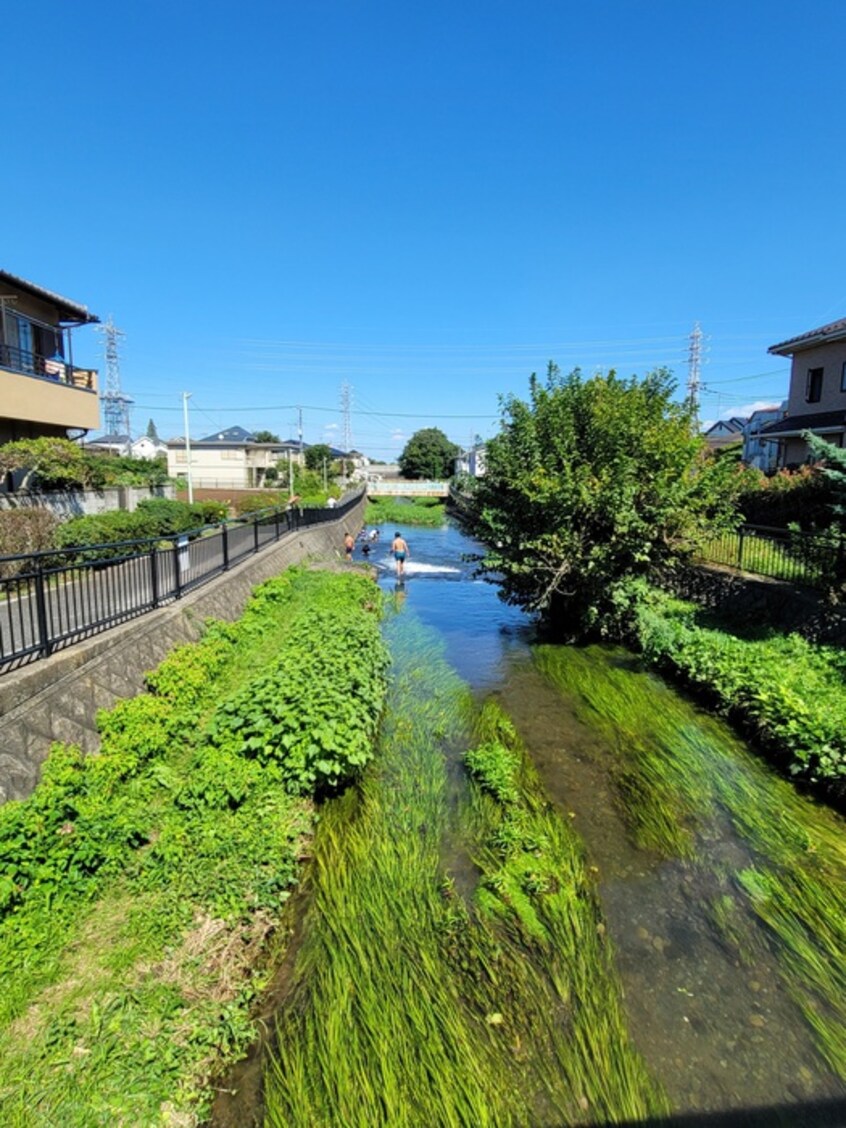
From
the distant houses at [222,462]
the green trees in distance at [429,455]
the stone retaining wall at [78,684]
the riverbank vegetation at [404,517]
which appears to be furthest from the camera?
the green trees in distance at [429,455]

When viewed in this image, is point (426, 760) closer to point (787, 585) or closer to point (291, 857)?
point (291, 857)

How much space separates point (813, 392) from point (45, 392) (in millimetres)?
27253

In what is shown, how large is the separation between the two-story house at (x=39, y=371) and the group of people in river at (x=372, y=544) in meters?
11.1

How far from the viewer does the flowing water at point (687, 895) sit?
360 centimetres

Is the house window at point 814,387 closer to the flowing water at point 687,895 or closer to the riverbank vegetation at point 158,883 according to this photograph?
the flowing water at point 687,895

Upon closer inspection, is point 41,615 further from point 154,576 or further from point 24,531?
point 24,531

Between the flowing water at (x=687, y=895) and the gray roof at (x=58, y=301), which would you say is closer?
the flowing water at (x=687, y=895)

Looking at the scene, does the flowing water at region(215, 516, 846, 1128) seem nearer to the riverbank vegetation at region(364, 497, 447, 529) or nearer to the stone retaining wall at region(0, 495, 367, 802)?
the stone retaining wall at region(0, 495, 367, 802)

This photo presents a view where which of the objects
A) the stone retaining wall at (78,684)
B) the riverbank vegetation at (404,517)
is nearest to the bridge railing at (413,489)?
the riverbank vegetation at (404,517)

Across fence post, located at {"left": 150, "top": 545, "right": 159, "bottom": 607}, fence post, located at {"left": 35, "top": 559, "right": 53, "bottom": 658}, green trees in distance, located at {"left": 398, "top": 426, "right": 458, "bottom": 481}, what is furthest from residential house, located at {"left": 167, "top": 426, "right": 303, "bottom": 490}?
fence post, located at {"left": 35, "top": 559, "right": 53, "bottom": 658}

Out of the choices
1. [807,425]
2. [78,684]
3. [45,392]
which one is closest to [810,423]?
[807,425]

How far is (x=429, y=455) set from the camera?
96250 mm

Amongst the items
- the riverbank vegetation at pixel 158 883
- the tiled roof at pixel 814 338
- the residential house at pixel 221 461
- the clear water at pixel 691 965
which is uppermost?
the tiled roof at pixel 814 338

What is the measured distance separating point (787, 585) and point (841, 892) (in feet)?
25.8
